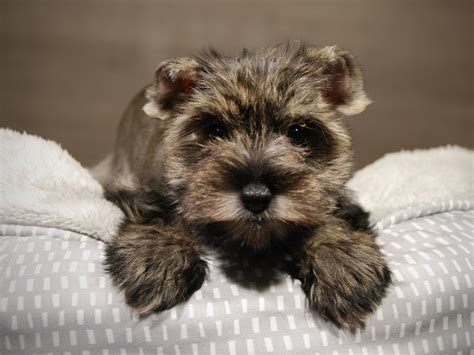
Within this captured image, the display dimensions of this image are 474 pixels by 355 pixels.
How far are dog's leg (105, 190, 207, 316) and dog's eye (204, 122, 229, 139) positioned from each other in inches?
9.8

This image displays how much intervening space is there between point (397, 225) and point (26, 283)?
108 centimetres

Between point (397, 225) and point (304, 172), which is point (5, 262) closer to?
point (304, 172)

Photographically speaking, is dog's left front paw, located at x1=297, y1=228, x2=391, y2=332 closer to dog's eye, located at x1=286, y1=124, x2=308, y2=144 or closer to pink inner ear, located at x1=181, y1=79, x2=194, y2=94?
dog's eye, located at x1=286, y1=124, x2=308, y2=144

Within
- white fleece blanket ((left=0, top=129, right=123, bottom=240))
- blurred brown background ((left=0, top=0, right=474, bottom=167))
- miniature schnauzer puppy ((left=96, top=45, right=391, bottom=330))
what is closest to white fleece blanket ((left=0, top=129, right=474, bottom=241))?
white fleece blanket ((left=0, top=129, right=123, bottom=240))

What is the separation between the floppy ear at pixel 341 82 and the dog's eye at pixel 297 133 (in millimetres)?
156

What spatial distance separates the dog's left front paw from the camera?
1.19 m

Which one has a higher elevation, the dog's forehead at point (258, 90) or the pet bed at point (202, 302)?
the dog's forehead at point (258, 90)

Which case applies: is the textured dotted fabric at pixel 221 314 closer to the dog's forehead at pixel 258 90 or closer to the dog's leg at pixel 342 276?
the dog's leg at pixel 342 276

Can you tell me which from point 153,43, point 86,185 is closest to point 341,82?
point 86,185

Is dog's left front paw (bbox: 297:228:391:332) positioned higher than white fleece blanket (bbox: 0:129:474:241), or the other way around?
dog's left front paw (bbox: 297:228:391:332)

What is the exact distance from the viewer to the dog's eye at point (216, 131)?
1.35 meters

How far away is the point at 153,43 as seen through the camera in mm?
2904

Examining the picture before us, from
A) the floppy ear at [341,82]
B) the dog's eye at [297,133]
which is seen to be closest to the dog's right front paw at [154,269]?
the dog's eye at [297,133]

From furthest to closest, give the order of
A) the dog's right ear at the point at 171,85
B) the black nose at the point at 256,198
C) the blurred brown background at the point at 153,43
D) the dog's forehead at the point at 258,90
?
the blurred brown background at the point at 153,43 < the dog's right ear at the point at 171,85 < the dog's forehead at the point at 258,90 < the black nose at the point at 256,198
